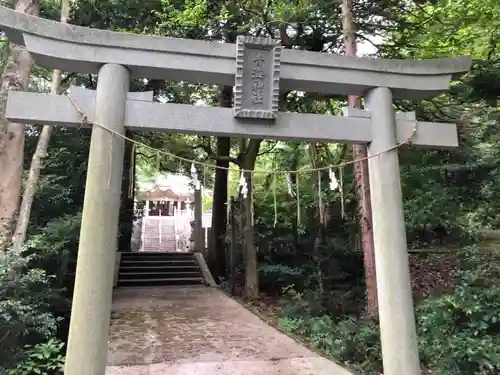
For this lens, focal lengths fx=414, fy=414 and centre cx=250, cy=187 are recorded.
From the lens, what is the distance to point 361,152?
7.09 meters

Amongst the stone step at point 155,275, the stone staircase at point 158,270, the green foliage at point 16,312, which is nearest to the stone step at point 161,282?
the stone staircase at point 158,270

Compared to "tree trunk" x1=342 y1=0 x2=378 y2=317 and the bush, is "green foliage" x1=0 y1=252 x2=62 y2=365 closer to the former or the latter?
the bush

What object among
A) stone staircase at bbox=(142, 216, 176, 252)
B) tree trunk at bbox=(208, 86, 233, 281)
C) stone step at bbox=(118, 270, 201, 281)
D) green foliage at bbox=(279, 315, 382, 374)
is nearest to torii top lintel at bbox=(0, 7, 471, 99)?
green foliage at bbox=(279, 315, 382, 374)

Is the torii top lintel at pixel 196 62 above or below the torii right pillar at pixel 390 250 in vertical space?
above

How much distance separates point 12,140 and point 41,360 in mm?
3704

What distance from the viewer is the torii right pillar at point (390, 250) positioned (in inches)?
171

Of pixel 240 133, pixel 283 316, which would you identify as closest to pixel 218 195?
pixel 283 316

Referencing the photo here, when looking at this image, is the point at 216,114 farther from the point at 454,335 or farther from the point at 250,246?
the point at 250,246

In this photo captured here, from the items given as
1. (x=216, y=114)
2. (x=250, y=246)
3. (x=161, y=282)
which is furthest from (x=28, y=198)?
(x=161, y=282)

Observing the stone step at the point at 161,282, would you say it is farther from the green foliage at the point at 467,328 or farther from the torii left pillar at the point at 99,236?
the torii left pillar at the point at 99,236

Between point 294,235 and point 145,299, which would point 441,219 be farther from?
point 145,299

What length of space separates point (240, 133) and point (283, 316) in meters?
5.66

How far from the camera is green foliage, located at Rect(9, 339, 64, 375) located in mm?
4852

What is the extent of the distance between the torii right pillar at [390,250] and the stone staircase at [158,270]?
29.4ft
